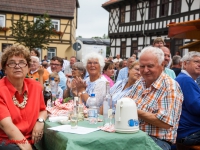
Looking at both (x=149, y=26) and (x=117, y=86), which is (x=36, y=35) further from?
(x=117, y=86)

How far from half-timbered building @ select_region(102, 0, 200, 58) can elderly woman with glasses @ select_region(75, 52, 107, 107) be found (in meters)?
14.8

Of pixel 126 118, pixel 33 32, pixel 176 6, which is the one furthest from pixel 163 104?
pixel 33 32

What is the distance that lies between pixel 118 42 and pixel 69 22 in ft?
20.5

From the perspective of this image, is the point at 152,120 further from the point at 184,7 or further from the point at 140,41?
the point at 140,41

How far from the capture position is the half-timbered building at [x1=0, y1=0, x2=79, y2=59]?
29384 mm

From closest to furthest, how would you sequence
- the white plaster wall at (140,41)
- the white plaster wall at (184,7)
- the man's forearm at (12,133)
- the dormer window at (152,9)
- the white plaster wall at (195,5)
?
1. the man's forearm at (12,133)
2. the white plaster wall at (195,5)
3. the white plaster wall at (184,7)
4. the dormer window at (152,9)
5. the white plaster wall at (140,41)

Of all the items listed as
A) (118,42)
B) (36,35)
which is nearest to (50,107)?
(36,35)

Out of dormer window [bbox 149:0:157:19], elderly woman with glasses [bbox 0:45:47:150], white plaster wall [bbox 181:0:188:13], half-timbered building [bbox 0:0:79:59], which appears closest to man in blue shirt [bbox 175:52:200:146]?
elderly woman with glasses [bbox 0:45:47:150]

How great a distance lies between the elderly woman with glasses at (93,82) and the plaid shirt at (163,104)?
97 cm

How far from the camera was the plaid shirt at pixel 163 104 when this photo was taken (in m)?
3.19

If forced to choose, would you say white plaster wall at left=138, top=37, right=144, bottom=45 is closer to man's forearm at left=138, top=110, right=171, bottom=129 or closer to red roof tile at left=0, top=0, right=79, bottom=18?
red roof tile at left=0, top=0, right=79, bottom=18

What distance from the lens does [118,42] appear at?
27.7 metres

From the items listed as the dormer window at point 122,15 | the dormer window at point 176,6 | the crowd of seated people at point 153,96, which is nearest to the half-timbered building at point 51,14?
the dormer window at point 122,15

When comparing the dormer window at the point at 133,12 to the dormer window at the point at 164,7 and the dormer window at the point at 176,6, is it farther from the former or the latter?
Result: the dormer window at the point at 176,6
